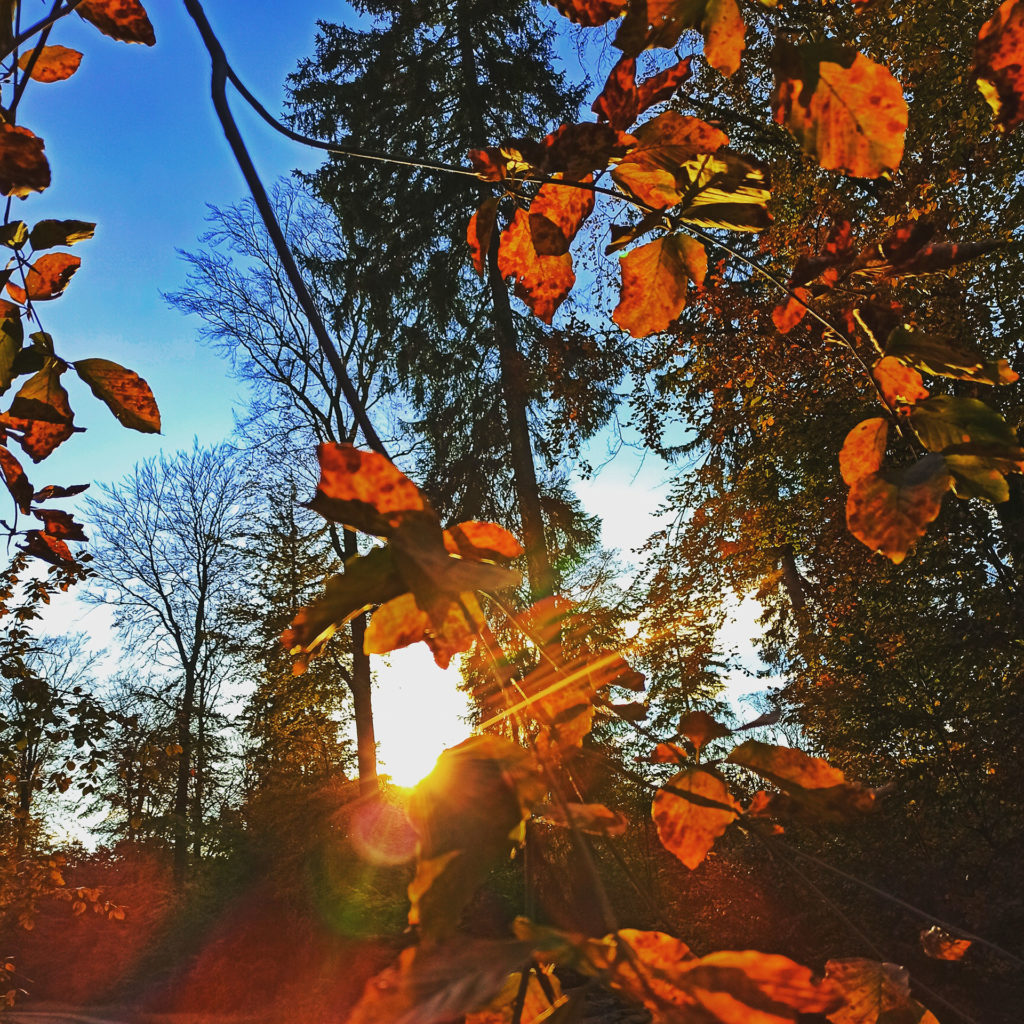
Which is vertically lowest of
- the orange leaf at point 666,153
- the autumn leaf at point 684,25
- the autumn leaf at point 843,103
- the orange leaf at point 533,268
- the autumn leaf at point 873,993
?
the autumn leaf at point 873,993

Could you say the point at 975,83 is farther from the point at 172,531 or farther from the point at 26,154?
the point at 172,531

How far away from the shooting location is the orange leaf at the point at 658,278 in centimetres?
50

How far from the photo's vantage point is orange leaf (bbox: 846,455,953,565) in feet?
1.25

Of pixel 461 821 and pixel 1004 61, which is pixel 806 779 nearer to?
pixel 461 821

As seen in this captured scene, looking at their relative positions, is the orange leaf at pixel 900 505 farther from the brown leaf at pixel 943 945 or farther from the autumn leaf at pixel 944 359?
the brown leaf at pixel 943 945

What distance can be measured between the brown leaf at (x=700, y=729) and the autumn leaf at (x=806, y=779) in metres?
0.05

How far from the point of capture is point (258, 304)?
11.0 metres

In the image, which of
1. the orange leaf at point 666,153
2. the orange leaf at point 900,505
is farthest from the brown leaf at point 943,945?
the orange leaf at point 666,153

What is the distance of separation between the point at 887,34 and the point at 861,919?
692cm

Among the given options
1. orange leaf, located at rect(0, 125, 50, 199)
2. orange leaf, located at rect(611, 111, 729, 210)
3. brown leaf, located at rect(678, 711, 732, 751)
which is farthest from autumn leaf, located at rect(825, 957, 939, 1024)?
orange leaf, located at rect(0, 125, 50, 199)

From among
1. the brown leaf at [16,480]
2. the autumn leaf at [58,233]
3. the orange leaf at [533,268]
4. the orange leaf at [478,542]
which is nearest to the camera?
the orange leaf at [478,542]

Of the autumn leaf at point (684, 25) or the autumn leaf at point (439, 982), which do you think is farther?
the autumn leaf at point (684, 25)

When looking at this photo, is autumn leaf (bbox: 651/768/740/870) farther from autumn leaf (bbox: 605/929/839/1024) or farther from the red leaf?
the red leaf

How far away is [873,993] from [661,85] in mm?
541
